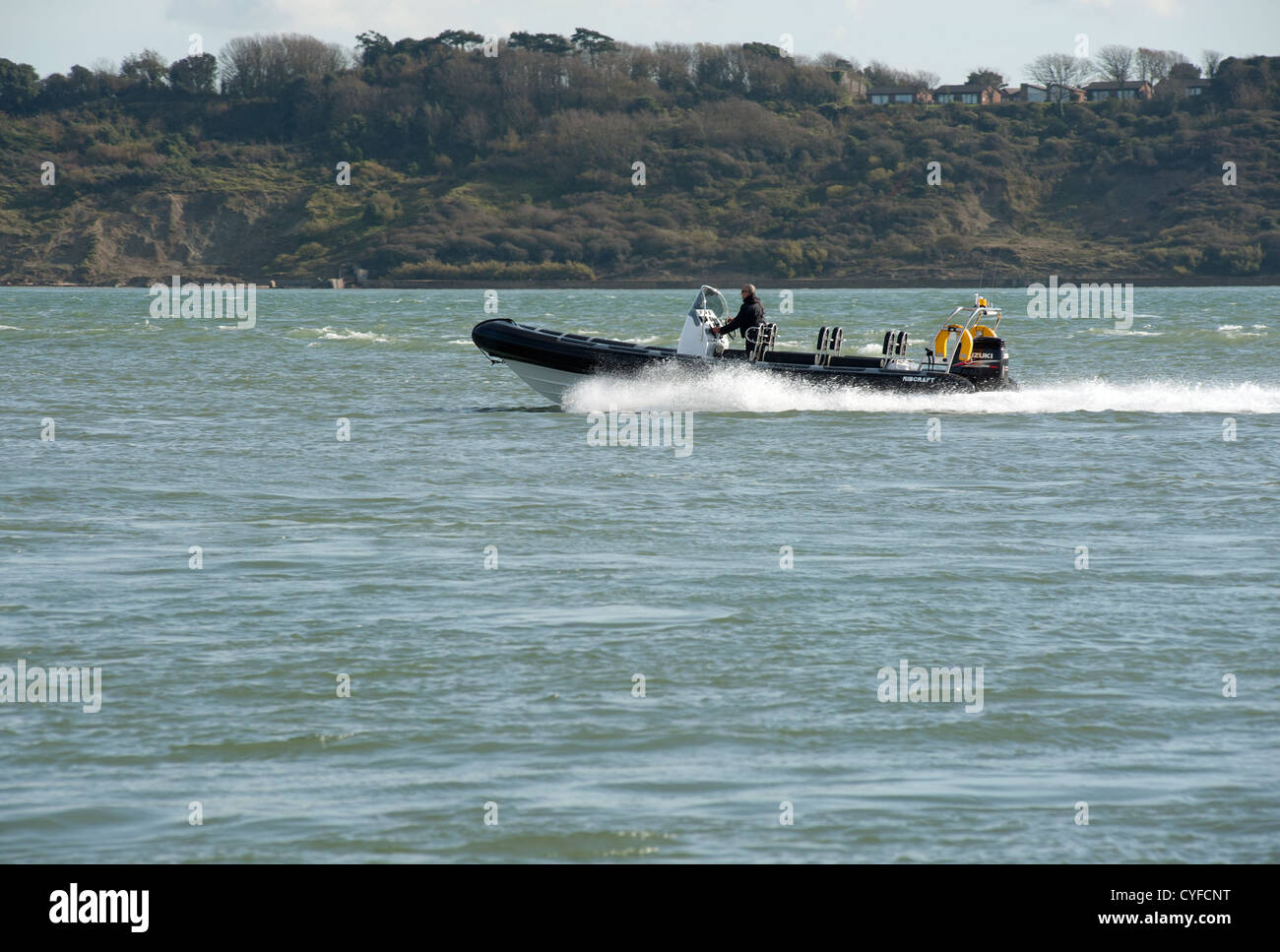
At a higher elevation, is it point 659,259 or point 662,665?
point 659,259

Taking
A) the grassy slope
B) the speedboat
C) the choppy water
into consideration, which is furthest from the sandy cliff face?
the choppy water

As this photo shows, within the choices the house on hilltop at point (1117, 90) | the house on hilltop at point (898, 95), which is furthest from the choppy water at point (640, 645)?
the house on hilltop at point (898, 95)

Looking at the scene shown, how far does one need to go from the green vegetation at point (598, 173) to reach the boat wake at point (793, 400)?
3774 inches

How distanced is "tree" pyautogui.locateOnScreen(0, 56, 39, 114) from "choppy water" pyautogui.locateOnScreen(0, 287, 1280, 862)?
162m

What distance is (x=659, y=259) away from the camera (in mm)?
124125

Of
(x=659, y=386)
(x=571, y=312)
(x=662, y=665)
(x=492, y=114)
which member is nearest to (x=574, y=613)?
(x=662, y=665)

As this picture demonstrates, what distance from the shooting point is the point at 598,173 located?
465 feet

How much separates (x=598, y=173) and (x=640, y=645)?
137109 mm

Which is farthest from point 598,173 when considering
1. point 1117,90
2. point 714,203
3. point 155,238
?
point 1117,90

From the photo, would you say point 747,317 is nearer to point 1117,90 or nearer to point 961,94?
point 1117,90

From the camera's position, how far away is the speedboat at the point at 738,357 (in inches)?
760
